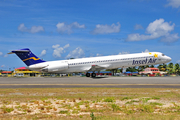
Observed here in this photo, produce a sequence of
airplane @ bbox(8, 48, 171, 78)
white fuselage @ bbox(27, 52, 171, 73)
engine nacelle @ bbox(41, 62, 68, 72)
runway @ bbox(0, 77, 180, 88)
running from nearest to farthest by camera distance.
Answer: runway @ bbox(0, 77, 180, 88) < engine nacelle @ bbox(41, 62, 68, 72) < airplane @ bbox(8, 48, 171, 78) < white fuselage @ bbox(27, 52, 171, 73)

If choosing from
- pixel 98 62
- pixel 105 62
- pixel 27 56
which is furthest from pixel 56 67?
pixel 105 62

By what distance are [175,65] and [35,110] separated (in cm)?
15648

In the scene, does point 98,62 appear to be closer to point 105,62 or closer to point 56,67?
point 105,62

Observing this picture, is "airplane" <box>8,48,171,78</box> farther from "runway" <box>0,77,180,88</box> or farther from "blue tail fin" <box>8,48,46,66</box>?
"runway" <box>0,77,180,88</box>

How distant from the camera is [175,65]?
15150 cm

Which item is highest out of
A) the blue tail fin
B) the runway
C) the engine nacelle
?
the blue tail fin

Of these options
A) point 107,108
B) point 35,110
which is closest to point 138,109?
point 107,108

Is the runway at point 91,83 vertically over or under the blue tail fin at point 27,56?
under

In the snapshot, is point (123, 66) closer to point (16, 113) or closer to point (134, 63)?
point (134, 63)

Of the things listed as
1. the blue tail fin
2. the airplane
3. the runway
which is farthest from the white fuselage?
the runway

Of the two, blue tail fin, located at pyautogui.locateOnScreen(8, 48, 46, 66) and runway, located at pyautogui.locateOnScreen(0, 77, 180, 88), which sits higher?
blue tail fin, located at pyautogui.locateOnScreen(8, 48, 46, 66)

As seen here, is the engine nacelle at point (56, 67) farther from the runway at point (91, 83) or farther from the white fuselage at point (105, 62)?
the runway at point (91, 83)

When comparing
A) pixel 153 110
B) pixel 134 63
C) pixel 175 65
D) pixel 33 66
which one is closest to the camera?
pixel 153 110

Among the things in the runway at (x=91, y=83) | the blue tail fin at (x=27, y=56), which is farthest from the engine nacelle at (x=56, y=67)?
the runway at (x=91, y=83)
